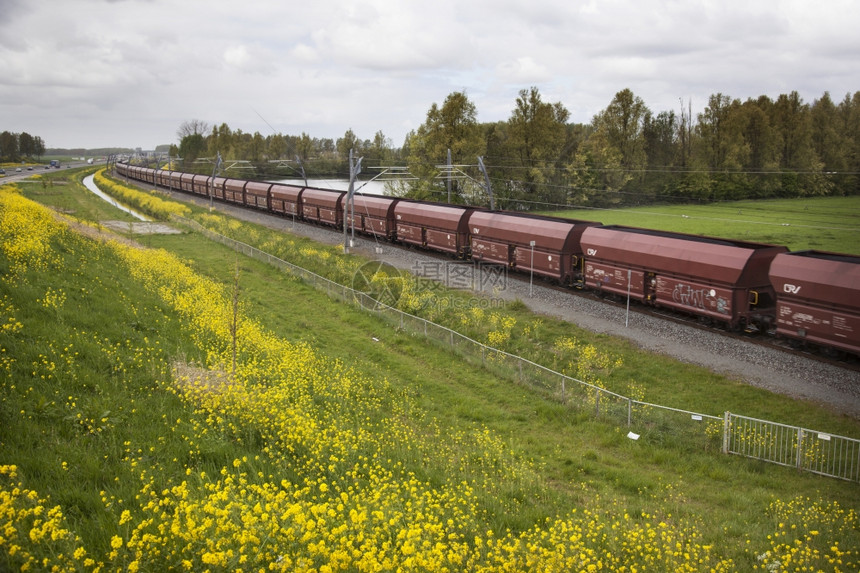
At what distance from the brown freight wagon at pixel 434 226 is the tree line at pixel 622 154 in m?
18.6

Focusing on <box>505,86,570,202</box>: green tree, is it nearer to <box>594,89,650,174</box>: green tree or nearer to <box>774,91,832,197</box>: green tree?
<box>594,89,650,174</box>: green tree

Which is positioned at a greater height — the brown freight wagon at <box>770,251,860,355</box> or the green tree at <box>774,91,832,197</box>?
the green tree at <box>774,91,832,197</box>

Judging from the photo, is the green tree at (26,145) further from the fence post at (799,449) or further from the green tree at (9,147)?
the fence post at (799,449)

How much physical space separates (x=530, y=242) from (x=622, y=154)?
49.0m

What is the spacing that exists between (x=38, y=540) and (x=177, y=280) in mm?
19735

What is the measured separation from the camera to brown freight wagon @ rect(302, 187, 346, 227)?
46844mm

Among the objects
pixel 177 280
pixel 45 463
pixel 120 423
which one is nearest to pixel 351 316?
pixel 177 280

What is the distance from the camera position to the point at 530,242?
1163 inches

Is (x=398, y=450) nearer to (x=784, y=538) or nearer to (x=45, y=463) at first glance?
(x=45, y=463)

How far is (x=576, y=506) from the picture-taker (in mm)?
10812

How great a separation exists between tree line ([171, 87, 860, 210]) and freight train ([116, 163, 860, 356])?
23256mm

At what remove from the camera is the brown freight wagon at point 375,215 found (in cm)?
4097

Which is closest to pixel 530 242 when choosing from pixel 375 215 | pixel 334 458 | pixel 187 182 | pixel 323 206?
pixel 375 215

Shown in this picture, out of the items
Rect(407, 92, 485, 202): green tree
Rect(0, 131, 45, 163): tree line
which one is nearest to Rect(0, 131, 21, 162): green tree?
Rect(0, 131, 45, 163): tree line
